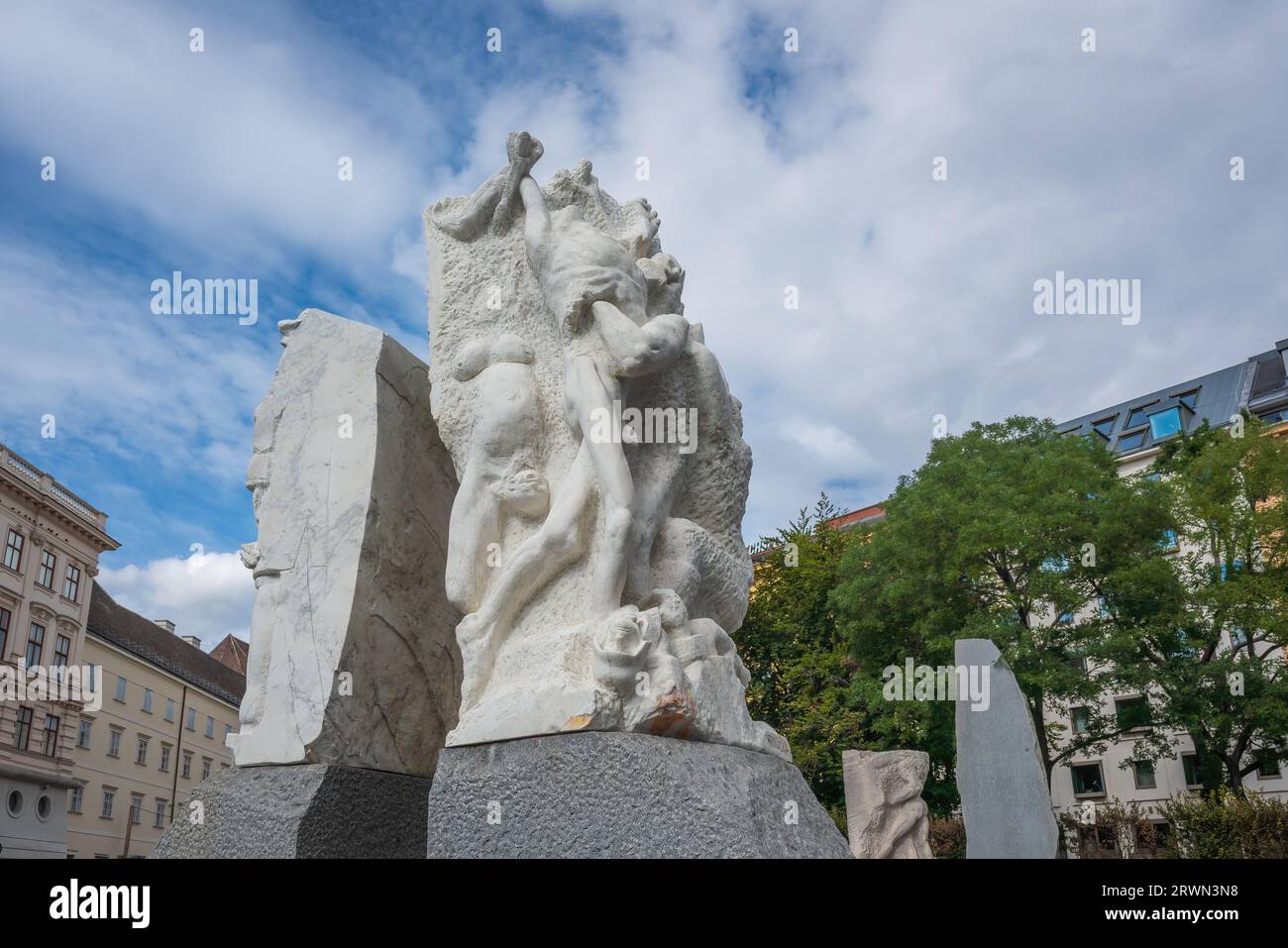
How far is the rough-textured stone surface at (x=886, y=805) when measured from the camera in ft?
40.0

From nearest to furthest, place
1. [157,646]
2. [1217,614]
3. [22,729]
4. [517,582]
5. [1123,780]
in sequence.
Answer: [517,582], [1217,614], [1123,780], [22,729], [157,646]

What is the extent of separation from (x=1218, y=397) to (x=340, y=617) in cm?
3943

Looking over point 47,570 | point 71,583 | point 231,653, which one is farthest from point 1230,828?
point 231,653

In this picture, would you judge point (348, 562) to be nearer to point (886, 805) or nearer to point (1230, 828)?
point (886, 805)

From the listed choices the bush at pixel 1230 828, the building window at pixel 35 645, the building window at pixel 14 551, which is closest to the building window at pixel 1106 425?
the bush at pixel 1230 828

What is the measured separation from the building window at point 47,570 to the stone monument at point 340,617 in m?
36.0

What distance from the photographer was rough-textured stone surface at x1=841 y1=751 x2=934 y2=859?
40.0 ft

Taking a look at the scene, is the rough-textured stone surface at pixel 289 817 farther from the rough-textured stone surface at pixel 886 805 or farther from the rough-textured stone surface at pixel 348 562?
the rough-textured stone surface at pixel 886 805

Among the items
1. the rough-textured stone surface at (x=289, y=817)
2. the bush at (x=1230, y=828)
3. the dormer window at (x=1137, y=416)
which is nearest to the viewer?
the rough-textured stone surface at (x=289, y=817)

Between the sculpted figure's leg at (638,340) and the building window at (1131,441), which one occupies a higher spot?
the building window at (1131,441)

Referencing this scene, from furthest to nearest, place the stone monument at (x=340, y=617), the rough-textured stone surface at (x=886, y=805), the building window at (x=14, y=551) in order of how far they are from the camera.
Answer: the building window at (x=14, y=551)
the rough-textured stone surface at (x=886, y=805)
the stone monument at (x=340, y=617)

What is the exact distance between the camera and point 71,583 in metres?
37.9

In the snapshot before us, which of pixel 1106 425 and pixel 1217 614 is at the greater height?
pixel 1106 425
